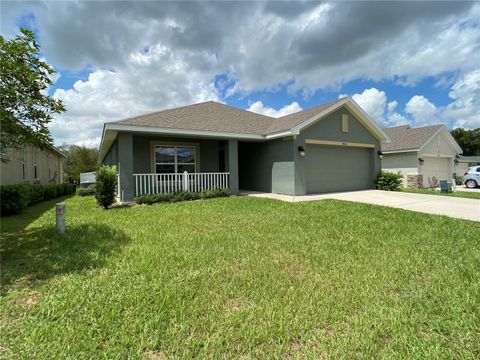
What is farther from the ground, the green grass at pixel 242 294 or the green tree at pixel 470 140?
the green tree at pixel 470 140

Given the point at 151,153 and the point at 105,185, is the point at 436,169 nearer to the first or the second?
the point at 151,153

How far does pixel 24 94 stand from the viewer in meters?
4.25

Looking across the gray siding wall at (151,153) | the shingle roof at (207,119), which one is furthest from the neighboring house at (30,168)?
the shingle roof at (207,119)

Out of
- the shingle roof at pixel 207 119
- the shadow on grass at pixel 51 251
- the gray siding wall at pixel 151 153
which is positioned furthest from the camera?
the gray siding wall at pixel 151 153

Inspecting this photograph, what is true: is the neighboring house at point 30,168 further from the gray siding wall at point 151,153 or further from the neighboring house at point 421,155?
the neighboring house at point 421,155

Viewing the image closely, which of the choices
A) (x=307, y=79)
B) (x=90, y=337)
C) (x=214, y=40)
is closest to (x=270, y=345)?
(x=90, y=337)

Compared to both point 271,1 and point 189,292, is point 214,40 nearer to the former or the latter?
point 271,1

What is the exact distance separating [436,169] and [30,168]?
101 feet

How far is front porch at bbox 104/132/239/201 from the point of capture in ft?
31.9

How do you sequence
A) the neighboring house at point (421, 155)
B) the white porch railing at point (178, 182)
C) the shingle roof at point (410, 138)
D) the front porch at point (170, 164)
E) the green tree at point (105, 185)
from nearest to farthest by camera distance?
1. the green tree at point (105, 185)
2. the front porch at point (170, 164)
3. the white porch railing at point (178, 182)
4. the neighboring house at point (421, 155)
5. the shingle roof at point (410, 138)

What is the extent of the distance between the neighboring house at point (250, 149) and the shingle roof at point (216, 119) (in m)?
0.05

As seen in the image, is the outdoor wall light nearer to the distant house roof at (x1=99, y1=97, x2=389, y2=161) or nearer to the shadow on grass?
the distant house roof at (x1=99, y1=97, x2=389, y2=161)

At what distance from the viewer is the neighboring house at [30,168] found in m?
11.0

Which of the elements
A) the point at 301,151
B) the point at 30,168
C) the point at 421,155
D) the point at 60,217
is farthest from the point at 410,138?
the point at 30,168
